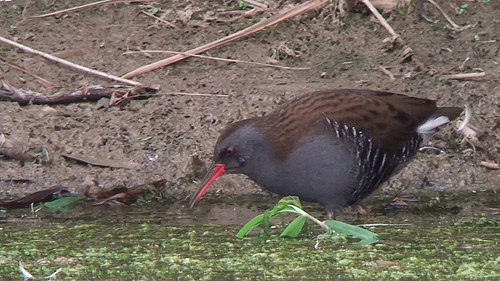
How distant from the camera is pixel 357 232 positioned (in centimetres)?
460

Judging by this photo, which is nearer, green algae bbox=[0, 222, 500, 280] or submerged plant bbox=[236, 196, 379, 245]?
green algae bbox=[0, 222, 500, 280]

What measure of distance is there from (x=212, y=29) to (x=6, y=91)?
1.65 m

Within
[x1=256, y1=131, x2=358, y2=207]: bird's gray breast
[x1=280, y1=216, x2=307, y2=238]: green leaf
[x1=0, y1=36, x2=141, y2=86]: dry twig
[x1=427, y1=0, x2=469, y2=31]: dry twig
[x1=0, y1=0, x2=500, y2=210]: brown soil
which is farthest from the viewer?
[x1=427, y1=0, x2=469, y2=31]: dry twig

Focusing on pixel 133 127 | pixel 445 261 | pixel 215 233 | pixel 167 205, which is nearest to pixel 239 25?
pixel 133 127

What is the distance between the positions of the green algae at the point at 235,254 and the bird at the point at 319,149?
0.32 metres

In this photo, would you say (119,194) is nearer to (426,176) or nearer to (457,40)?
(426,176)

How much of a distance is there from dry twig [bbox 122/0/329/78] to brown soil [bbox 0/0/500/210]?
57 mm

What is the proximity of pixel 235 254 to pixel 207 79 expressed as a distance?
2.66 meters

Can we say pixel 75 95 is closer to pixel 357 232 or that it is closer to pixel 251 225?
pixel 251 225

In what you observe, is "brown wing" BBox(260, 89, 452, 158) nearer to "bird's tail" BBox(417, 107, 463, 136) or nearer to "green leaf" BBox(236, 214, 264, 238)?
"bird's tail" BBox(417, 107, 463, 136)

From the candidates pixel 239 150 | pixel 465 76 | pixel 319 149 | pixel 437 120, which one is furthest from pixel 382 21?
pixel 239 150

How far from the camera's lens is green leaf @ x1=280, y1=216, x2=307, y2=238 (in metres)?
4.71

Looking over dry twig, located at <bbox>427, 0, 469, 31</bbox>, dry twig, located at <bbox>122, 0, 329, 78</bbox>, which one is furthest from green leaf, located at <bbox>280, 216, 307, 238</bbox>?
dry twig, located at <bbox>427, 0, 469, 31</bbox>

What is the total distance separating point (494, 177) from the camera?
6121mm
